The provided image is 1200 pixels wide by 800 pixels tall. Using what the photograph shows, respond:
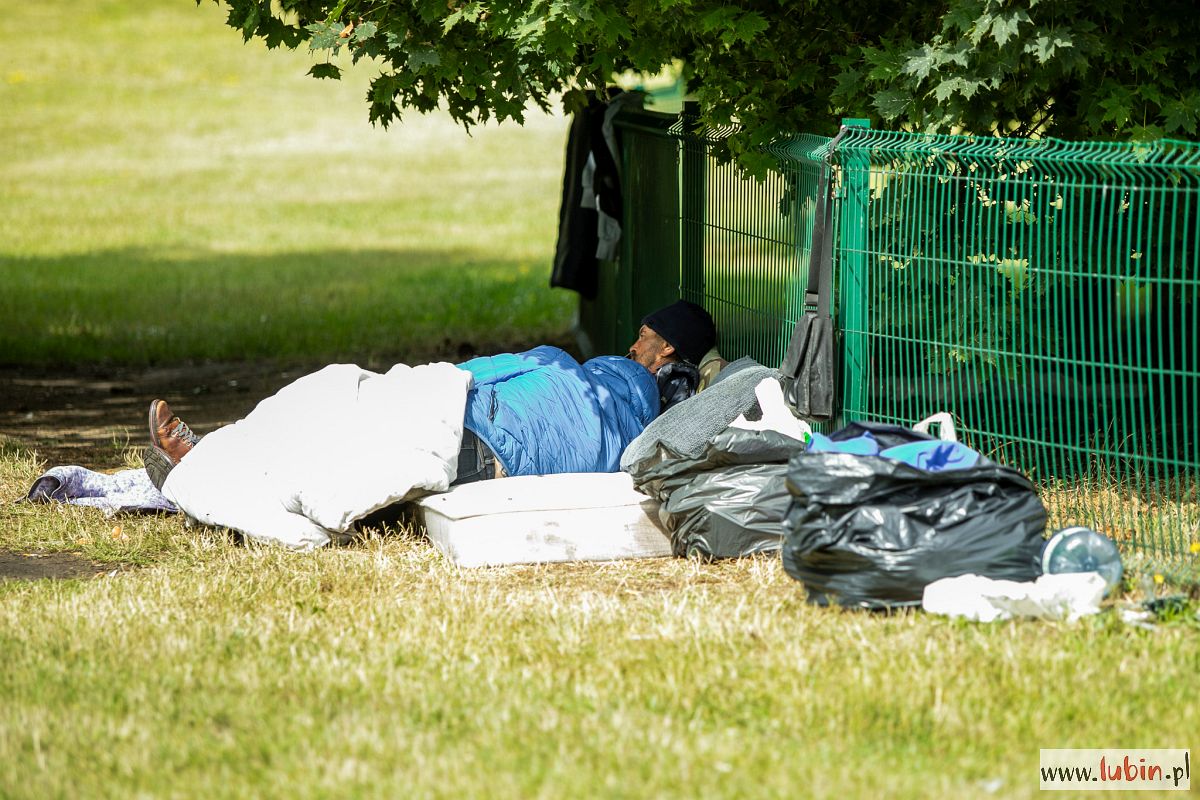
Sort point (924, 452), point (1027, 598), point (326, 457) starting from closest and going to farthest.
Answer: point (1027, 598)
point (924, 452)
point (326, 457)

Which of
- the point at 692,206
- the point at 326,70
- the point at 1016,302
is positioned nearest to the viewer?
the point at 1016,302

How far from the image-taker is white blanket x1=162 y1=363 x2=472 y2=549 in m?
5.60

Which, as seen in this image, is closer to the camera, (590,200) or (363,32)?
(363,32)

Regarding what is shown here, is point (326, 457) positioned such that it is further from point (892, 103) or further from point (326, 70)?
point (892, 103)

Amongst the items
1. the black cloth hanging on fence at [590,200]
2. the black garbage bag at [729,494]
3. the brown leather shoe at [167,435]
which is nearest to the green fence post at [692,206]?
the black cloth hanging on fence at [590,200]

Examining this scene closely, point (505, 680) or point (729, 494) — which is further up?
point (729, 494)

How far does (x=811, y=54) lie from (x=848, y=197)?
4.35 ft

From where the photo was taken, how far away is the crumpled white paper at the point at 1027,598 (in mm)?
4527

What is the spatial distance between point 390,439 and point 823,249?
6.30 ft

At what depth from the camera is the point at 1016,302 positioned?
18.4 feet

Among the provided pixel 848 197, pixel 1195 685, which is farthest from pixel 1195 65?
pixel 1195 685

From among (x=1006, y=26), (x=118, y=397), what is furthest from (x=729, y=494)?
(x=118, y=397)

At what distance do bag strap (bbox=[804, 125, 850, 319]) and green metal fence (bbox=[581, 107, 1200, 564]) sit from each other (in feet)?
0.17

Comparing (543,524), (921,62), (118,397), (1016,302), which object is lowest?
(118,397)
